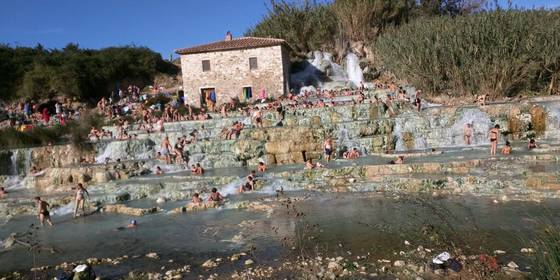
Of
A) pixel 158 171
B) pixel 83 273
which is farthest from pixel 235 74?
pixel 83 273

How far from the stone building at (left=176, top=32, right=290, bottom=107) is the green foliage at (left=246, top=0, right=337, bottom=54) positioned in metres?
6.22

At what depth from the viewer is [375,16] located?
122ft

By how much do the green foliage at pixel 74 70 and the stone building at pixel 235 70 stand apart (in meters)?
9.28

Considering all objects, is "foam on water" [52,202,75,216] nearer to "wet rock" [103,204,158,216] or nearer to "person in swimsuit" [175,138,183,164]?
"wet rock" [103,204,158,216]

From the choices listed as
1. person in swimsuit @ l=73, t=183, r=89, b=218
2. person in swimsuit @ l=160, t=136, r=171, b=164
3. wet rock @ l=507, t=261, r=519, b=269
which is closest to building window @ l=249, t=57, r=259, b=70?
person in swimsuit @ l=160, t=136, r=171, b=164

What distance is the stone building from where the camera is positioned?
1229 inches

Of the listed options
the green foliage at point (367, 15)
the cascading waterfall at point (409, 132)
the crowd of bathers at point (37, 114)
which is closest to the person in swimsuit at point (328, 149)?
the cascading waterfall at point (409, 132)

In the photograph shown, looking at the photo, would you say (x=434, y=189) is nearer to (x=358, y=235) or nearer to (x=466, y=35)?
(x=358, y=235)

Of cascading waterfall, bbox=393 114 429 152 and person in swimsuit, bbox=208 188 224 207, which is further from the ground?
cascading waterfall, bbox=393 114 429 152

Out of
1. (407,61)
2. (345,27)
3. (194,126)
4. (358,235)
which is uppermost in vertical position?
(345,27)

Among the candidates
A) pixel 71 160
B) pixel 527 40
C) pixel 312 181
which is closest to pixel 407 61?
pixel 527 40

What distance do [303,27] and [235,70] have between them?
30.0 feet

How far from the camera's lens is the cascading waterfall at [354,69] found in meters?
34.5

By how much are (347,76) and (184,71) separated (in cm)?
1174
